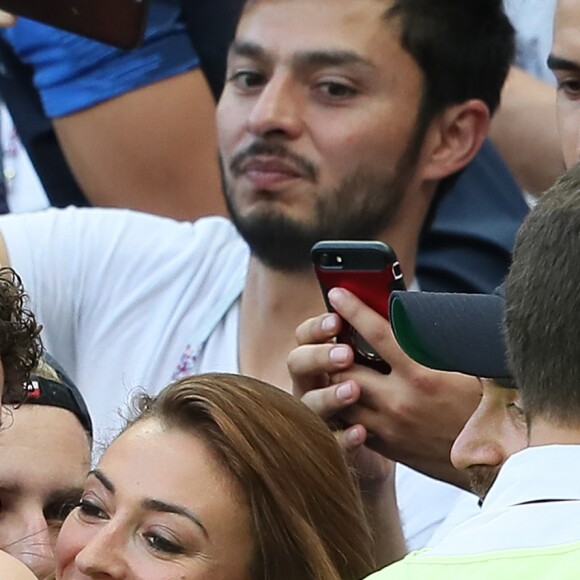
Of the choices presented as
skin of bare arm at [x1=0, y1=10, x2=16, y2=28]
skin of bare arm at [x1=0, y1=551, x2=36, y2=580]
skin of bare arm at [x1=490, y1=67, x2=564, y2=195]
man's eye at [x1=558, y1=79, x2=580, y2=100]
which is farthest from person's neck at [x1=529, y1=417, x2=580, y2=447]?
skin of bare arm at [x1=490, y1=67, x2=564, y2=195]

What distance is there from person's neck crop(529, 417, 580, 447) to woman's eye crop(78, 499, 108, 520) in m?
0.77

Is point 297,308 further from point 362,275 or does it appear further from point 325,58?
point 362,275

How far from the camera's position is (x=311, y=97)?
3047 millimetres

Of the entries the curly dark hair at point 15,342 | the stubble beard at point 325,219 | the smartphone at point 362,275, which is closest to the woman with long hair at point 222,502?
the curly dark hair at point 15,342

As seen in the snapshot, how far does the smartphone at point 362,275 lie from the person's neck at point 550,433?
34.2 inches

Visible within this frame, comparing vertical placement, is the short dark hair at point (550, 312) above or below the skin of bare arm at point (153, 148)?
above

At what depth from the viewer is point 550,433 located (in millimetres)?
1465

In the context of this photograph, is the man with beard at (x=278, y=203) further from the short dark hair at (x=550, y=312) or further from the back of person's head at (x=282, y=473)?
the short dark hair at (x=550, y=312)

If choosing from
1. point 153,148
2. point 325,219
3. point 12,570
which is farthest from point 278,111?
point 12,570

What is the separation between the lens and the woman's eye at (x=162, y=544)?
2041 millimetres

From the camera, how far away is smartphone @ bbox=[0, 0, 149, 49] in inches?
116

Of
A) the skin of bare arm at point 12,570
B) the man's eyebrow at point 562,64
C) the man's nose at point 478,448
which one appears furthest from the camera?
the man's eyebrow at point 562,64

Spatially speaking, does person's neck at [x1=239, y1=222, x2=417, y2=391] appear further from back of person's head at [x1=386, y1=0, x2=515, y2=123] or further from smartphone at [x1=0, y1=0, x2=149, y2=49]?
smartphone at [x1=0, y1=0, x2=149, y2=49]

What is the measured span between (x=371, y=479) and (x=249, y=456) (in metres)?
0.47
